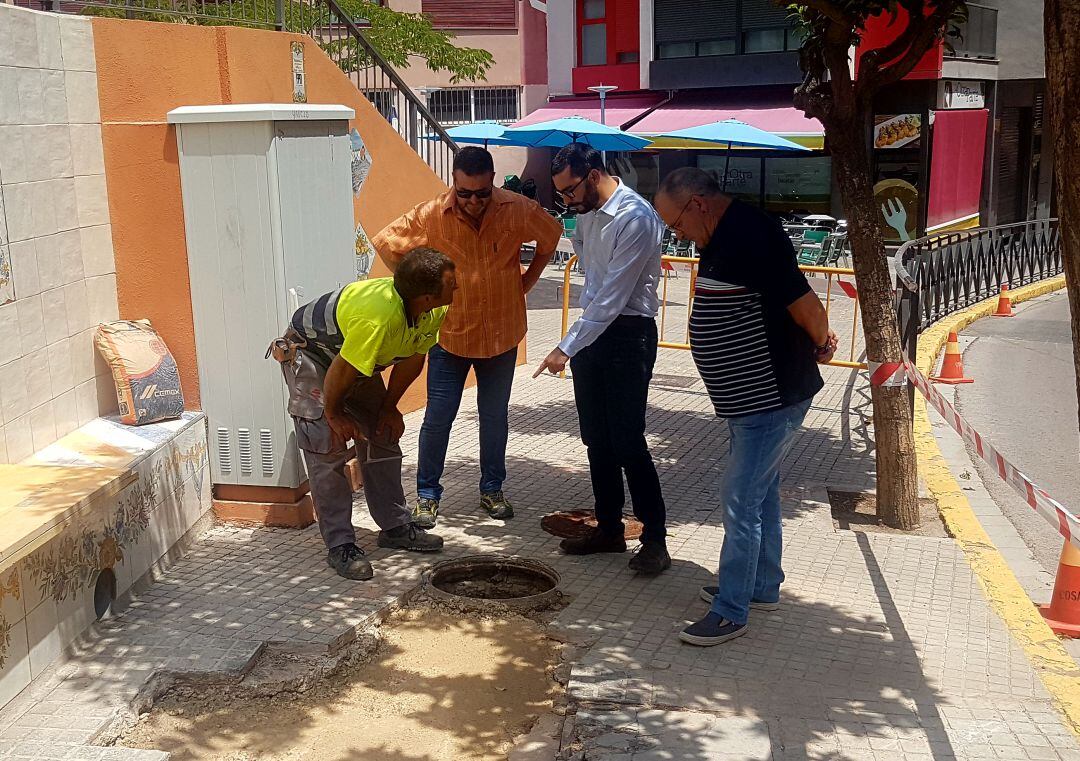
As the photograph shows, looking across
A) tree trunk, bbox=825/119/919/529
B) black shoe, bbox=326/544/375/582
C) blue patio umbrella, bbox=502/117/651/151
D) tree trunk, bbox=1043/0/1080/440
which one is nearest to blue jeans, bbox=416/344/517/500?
black shoe, bbox=326/544/375/582

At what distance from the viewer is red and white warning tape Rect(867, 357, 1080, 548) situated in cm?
430

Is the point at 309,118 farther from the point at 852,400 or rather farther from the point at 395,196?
the point at 852,400

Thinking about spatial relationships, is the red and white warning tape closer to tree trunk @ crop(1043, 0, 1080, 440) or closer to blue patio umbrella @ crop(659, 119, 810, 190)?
tree trunk @ crop(1043, 0, 1080, 440)

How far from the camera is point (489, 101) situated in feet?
105

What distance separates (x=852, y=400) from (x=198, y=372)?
18.6ft

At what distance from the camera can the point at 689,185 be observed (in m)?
4.40

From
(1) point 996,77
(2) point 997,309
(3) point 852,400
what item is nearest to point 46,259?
(3) point 852,400

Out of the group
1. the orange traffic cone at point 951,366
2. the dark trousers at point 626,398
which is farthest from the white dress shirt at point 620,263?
the orange traffic cone at point 951,366

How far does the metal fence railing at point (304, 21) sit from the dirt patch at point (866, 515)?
4.08m

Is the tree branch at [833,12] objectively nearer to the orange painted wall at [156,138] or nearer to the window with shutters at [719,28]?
the orange painted wall at [156,138]

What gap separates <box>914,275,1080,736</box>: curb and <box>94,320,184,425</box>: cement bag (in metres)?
4.02

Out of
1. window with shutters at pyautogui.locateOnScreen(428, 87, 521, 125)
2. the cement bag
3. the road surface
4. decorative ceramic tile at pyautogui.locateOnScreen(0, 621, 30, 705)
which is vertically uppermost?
window with shutters at pyautogui.locateOnScreen(428, 87, 521, 125)

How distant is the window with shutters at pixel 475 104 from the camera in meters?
31.1

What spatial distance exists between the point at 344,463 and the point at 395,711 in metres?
1.45
